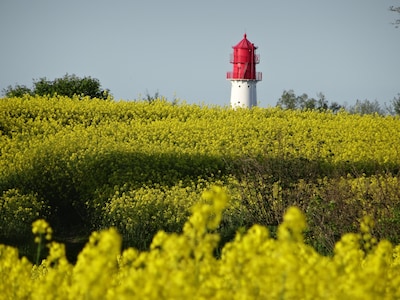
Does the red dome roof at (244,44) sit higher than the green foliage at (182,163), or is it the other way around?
the red dome roof at (244,44)

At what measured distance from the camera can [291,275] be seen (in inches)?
111

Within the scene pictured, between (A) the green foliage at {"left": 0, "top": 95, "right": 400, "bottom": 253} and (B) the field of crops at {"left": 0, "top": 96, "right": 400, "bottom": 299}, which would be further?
(A) the green foliage at {"left": 0, "top": 95, "right": 400, "bottom": 253}

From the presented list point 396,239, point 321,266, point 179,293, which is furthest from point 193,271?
point 396,239

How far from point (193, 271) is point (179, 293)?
764mm

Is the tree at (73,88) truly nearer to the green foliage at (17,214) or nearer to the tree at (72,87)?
A: the tree at (72,87)

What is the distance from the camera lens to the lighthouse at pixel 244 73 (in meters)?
37.3

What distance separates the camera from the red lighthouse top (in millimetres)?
37219

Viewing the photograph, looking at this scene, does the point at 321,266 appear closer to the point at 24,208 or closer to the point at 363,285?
the point at 363,285

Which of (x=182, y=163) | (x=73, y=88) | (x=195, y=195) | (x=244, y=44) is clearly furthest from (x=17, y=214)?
(x=244, y=44)

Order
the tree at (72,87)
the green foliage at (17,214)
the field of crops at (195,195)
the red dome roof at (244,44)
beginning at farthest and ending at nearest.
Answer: the red dome roof at (244,44)
the tree at (72,87)
the green foliage at (17,214)
the field of crops at (195,195)

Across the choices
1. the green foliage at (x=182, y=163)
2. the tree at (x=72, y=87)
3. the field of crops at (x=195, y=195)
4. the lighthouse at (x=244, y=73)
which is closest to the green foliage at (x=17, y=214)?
the field of crops at (x=195, y=195)

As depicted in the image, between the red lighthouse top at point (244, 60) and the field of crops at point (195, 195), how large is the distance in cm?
1402

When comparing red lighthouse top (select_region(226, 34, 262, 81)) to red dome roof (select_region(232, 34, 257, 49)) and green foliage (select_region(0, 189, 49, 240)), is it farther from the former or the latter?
green foliage (select_region(0, 189, 49, 240))

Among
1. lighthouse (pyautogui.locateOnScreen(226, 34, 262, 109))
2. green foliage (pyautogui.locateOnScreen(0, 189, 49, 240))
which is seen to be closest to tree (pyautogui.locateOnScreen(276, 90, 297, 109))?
lighthouse (pyautogui.locateOnScreen(226, 34, 262, 109))
